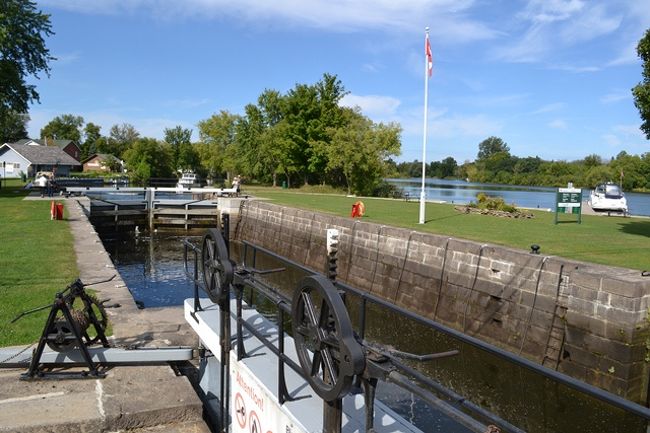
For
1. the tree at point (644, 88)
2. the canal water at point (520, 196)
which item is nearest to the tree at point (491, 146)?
the canal water at point (520, 196)

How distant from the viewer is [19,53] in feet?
111

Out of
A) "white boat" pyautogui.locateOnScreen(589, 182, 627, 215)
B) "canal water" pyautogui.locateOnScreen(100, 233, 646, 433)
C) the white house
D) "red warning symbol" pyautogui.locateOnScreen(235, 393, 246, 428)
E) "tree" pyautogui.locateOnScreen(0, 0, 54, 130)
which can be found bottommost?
"canal water" pyautogui.locateOnScreen(100, 233, 646, 433)

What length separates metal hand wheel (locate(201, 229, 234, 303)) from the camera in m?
4.36

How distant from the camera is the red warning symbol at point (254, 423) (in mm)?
4008

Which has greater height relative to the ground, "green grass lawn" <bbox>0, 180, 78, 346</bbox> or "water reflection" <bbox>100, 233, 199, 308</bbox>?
"green grass lawn" <bbox>0, 180, 78, 346</bbox>

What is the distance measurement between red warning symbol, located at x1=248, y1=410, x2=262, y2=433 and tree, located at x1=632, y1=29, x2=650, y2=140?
12.6 metres

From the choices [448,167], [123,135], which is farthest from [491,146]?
[123,135]

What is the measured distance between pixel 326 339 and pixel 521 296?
27.2ft

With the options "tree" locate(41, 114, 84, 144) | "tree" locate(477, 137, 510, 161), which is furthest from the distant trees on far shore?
"tree" locate(41, 114, 84, 144)

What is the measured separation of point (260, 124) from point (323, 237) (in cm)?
4723

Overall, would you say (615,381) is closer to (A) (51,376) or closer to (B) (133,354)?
(B) (133,354)

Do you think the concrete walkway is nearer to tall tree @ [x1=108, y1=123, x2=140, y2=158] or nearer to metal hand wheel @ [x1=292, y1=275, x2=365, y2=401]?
metal hand wheel @ [x1=292, y1=275, x2=365, y2=401]

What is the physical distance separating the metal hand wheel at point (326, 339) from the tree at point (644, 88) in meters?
12.8

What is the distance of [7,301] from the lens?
7.77 m
